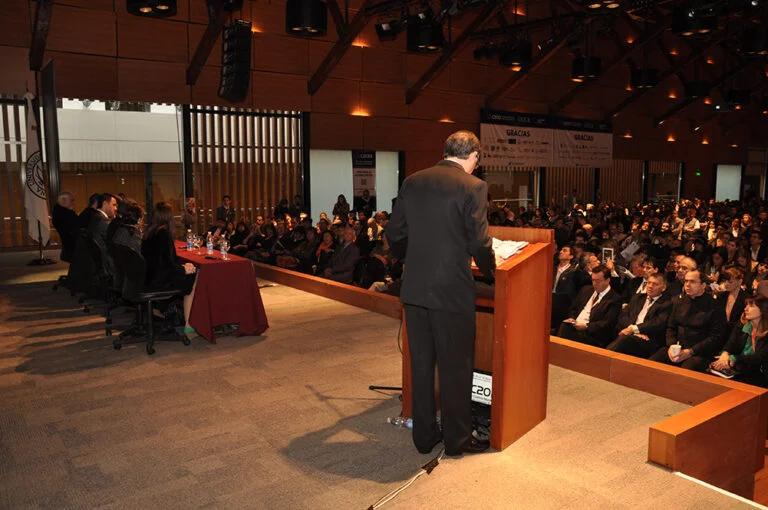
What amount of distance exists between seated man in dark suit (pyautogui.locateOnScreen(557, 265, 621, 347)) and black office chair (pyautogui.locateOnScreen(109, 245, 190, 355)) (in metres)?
3.27

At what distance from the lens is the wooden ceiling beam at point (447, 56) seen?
14.6m

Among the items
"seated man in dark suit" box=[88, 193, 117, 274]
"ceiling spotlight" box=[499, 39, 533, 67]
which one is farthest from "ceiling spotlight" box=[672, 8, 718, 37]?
"seated man in dark suit" box=[88, 193, 117, 274]

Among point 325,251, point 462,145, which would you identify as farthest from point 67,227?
point 462,145

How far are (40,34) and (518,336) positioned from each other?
10.7 m

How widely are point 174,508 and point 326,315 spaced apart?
12.6 ft

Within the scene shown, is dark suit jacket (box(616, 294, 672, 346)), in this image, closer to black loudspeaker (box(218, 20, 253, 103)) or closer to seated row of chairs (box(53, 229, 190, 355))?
seated row of chairs (box(53, 229, 190, 355))

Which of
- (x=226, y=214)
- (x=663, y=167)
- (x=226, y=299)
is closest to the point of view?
(x=226, y=299)

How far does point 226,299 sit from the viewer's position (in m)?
5.42

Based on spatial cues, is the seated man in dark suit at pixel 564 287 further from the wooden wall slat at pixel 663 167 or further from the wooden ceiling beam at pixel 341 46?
the wooden wall slat at pixel 663 167

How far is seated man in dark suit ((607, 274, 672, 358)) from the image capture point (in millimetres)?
4793

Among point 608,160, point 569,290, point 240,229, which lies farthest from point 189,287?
point 608,160

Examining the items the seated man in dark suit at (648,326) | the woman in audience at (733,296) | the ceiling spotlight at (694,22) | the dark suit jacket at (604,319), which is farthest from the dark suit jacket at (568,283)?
the ceiling spotlight at (694,22)

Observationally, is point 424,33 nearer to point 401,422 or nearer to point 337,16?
point 337,16

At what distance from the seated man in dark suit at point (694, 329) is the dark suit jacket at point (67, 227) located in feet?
21.7
